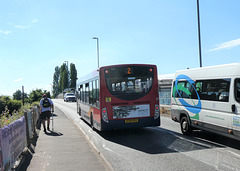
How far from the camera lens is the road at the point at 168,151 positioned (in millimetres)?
5926

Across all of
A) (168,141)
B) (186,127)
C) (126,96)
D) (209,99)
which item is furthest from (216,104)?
(126,96)

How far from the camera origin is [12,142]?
223 inches

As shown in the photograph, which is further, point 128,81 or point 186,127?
point 128,81

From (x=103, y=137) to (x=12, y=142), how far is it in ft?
16.2

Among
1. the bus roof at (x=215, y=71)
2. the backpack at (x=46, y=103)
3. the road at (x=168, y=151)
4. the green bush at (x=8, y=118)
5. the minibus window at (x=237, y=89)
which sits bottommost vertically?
the road at (x=168, y=151)

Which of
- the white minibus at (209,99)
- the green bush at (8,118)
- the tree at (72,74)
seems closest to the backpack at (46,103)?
the green bush at (8,118)

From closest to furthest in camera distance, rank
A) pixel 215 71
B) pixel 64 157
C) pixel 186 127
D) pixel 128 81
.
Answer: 1. pixel 64 157
2. pixel 215 71
3. pixel 186 127
4. pixel 128 81

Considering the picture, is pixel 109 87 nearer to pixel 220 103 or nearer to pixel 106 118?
pixel 106 118

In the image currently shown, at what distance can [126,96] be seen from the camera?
32.1 feet

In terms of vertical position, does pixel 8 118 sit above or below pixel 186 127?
A: above

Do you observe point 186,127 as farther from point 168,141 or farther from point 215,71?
point 215,71

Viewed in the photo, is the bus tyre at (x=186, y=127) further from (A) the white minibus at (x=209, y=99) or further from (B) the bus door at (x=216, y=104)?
(B) the bus door at (x=216, y=104)

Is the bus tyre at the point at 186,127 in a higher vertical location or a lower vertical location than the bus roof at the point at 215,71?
lower

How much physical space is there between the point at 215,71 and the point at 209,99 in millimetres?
930
